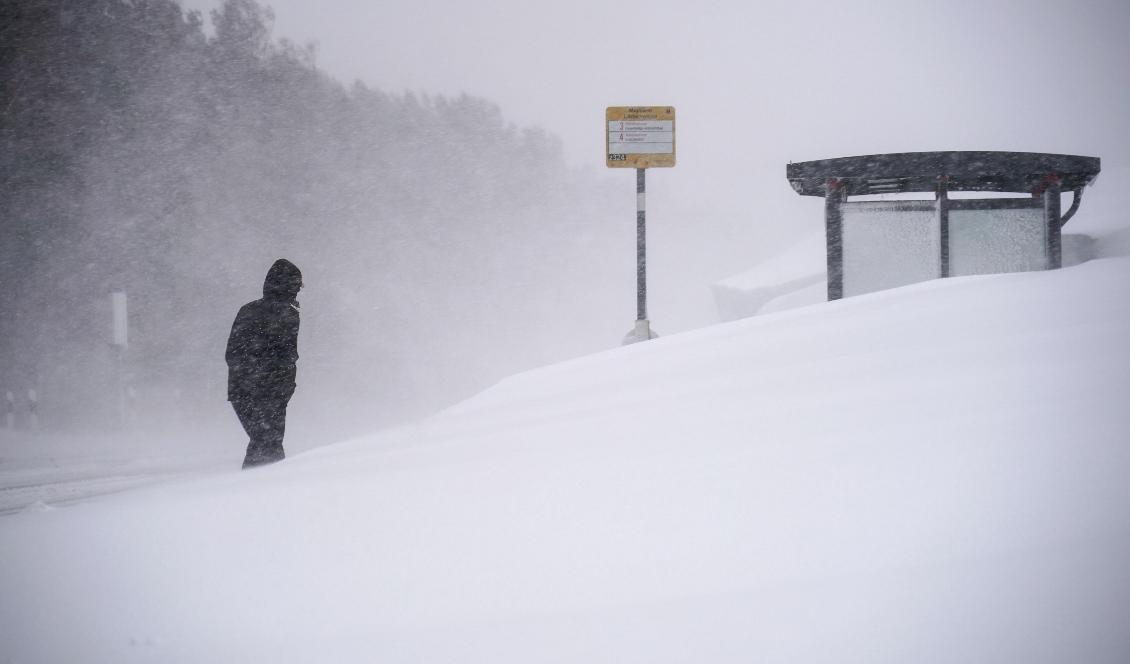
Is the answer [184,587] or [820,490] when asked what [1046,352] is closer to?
[820,490]

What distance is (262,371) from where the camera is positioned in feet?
13.5

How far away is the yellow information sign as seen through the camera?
6594 millimetres

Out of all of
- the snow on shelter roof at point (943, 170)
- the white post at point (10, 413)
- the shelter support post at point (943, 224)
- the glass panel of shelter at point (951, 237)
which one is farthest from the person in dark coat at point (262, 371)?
the white post at point (10, 413)

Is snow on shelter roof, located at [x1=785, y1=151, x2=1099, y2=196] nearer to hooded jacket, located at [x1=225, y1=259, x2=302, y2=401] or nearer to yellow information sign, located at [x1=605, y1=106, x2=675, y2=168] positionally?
yellow information sign, located at [x1=605, y1=106, x2=675, y2=168]

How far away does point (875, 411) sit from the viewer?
79.8 inches

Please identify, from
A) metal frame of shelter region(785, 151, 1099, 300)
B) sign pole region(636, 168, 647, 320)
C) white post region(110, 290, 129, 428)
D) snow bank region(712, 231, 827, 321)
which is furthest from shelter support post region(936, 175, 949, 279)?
white post region(110, 290, 129, 428)

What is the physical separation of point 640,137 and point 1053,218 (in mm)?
3933

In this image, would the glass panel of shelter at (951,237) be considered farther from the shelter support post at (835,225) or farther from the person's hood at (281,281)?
the person's hood at (281,281)

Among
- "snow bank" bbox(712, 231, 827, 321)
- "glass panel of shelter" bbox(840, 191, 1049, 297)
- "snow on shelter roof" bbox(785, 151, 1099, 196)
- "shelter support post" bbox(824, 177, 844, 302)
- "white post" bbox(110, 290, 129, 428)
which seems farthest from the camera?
"white post" bbox(110, 290, 129, 428)

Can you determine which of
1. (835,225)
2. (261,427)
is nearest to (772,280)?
(835,225)

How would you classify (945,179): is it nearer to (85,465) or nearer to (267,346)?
(267,346)

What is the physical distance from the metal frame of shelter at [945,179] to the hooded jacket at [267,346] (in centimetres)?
468

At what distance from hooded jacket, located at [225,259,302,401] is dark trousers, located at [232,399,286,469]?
Answer: 50mm

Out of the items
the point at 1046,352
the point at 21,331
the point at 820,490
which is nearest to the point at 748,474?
the point at 820,490
